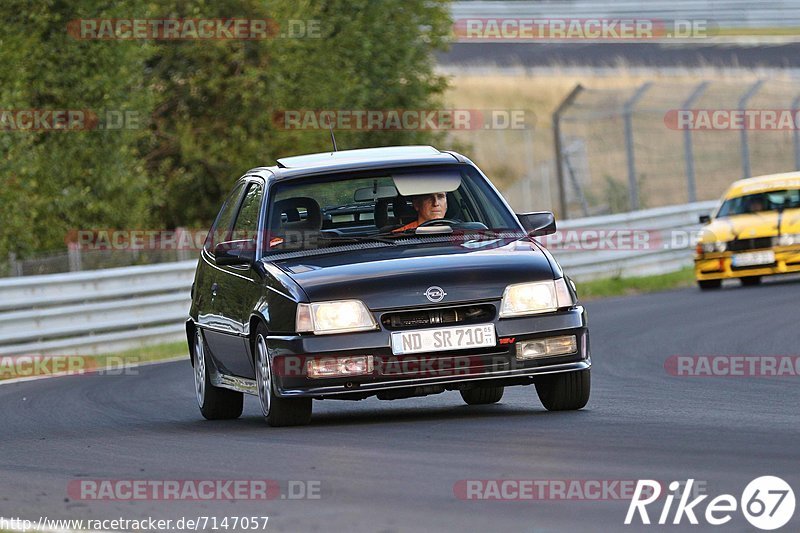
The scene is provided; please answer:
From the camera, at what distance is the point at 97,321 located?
20047mm

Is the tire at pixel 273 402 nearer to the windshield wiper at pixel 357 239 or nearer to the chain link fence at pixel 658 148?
the windshield wiper at pixel 357 239

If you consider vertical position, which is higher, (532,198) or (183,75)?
(183,75)

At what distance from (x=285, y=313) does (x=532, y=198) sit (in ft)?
89.8

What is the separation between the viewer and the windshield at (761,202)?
2364 cm

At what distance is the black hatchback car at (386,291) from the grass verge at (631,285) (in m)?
14.1

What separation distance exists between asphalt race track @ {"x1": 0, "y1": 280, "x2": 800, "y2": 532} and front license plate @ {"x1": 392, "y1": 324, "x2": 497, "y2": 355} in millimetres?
419

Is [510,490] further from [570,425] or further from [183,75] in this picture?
[183,75]

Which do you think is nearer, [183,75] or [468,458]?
[468,458]

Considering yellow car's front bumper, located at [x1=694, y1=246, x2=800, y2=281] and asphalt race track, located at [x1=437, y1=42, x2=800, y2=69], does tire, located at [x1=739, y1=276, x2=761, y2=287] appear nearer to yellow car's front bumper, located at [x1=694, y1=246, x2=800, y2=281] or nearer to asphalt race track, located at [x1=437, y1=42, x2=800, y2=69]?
yellow car's front bumper, located at [x1=694, y1=246, x2=800, y2=281]

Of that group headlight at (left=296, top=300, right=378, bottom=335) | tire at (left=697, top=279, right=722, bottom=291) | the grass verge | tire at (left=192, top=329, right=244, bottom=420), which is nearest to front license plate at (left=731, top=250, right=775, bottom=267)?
tire at (left=697, top=279, right=722, bottom=291)

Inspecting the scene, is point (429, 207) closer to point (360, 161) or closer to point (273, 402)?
point (360, 161)

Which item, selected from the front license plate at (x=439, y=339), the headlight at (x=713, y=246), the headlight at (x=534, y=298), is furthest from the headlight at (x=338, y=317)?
the headlight at (x=713, y=246)

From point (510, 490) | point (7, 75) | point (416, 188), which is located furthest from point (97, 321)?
point (510, 490)

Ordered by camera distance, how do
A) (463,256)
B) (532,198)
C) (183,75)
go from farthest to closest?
(532,198) < (183,75) < (463,256)
